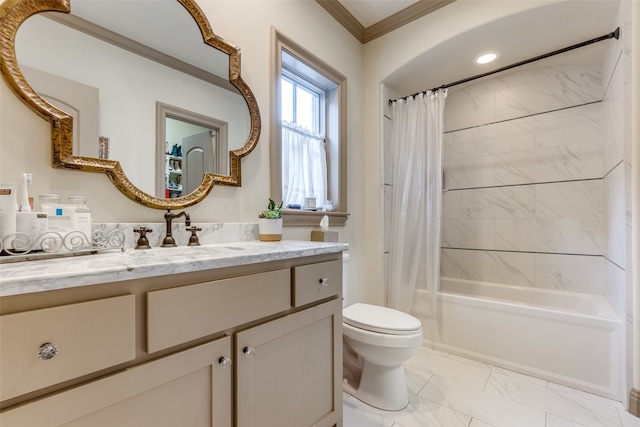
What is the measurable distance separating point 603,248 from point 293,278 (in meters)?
2.58

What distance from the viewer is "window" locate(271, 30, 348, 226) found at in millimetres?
1898

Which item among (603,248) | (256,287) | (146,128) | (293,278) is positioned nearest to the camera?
(256,287)

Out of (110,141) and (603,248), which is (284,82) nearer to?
(110,141)

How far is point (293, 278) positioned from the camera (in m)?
1.02

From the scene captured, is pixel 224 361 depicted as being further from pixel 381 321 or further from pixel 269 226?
pixel 381 321

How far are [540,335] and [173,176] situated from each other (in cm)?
237

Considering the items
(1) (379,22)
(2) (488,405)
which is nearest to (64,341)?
(2) (488,405)

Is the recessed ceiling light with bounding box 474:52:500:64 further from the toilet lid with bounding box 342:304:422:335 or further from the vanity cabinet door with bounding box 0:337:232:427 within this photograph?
the vanity cabinet door with bounding box 0:337:232:427

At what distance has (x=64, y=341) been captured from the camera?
21.6 inches

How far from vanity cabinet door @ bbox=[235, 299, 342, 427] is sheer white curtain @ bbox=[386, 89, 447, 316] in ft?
4.10

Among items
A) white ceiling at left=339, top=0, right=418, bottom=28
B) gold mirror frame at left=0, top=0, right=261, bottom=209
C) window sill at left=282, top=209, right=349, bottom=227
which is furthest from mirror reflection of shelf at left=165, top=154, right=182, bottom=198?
white ceiling at left=339, top=0, right=418, bottom=28

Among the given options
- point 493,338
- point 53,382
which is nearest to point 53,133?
point 53,382

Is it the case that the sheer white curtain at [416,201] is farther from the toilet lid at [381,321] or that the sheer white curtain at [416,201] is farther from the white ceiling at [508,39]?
the toilet lid at [381,321]

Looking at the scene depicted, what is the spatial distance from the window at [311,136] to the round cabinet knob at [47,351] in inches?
49.5
